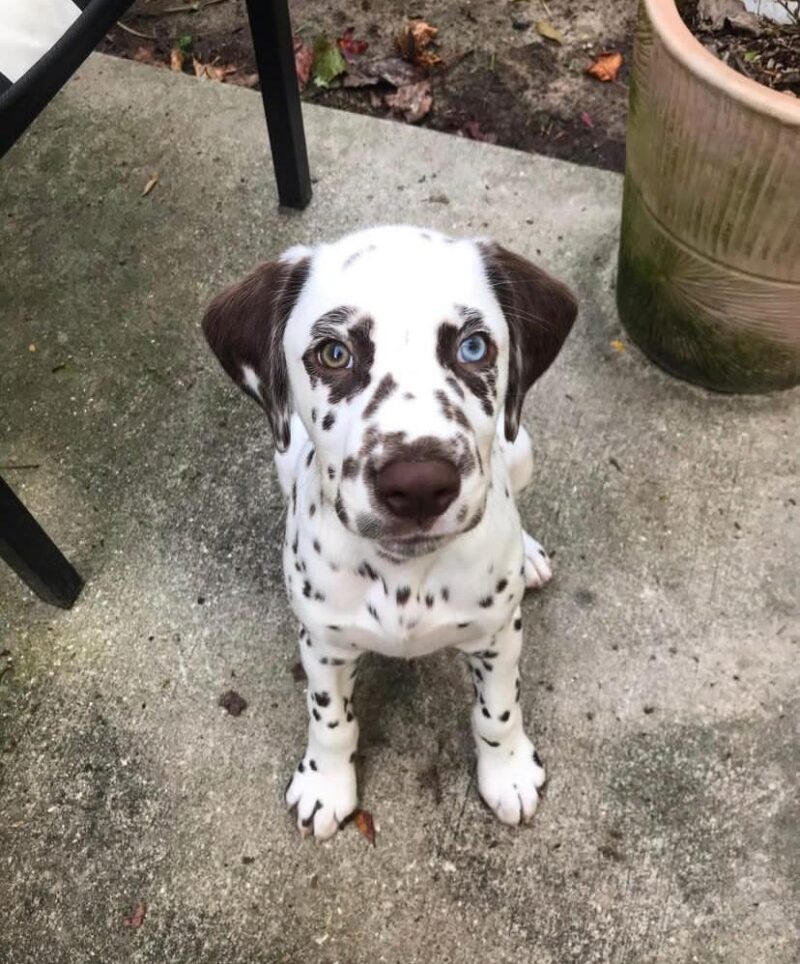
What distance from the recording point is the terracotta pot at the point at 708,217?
2705 mm

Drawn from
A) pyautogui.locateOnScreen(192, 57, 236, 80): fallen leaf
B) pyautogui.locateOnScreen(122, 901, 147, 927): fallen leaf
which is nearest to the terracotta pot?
pyautogui.locateOnScreen(192, 57, 236, 80): fallen leaf

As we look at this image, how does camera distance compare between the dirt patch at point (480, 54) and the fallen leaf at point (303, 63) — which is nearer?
the dirt patch at point (480, 54)

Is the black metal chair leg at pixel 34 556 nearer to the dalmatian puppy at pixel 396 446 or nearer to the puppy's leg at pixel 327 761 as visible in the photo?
the dalmatian puppy at pixel 396 446

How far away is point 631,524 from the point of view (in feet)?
10.7

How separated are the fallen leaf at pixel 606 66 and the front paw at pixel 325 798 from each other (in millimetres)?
3388

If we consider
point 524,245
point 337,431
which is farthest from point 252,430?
point 337,431

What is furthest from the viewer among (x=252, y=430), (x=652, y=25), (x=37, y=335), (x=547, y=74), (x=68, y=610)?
(x=547, y=74)

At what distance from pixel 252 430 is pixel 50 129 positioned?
196 cm

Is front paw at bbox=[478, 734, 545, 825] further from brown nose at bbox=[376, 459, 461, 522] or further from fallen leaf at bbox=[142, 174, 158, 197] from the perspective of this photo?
fallen leaf at bbox=[142, 174, 158, 197]

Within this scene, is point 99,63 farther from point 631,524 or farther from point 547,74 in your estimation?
point 631,524

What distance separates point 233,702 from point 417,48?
128 inches

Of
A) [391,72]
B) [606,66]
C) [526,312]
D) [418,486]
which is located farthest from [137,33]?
[418,486]

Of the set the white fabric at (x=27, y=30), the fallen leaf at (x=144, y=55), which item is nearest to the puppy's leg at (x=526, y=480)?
the white fabric at (x=27, y=30)

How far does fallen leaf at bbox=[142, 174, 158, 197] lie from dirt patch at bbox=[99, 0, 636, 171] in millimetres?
659
